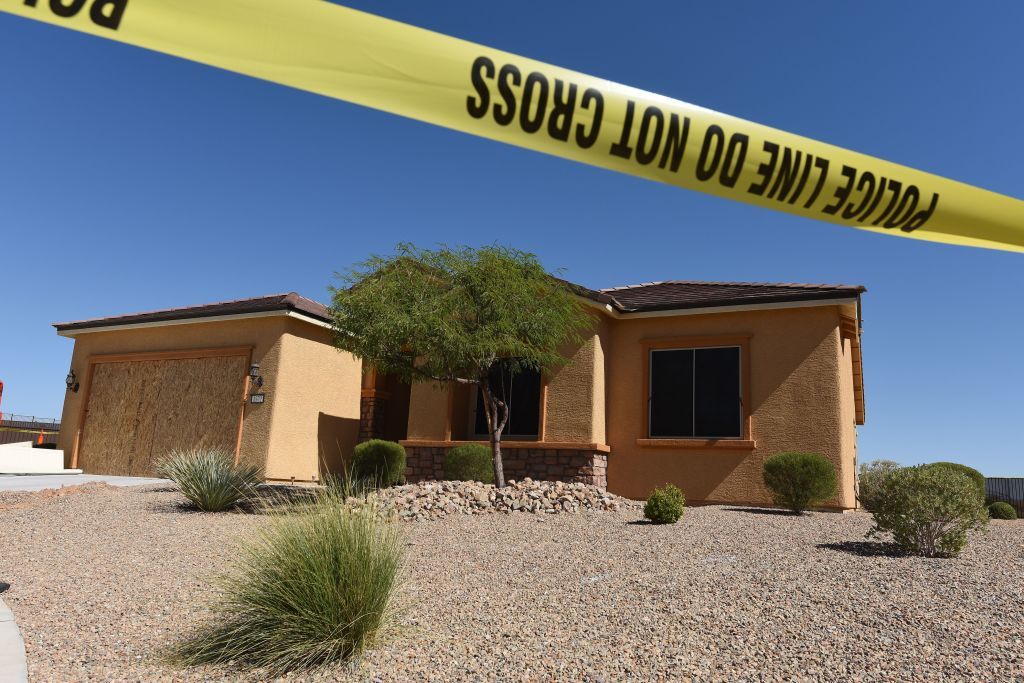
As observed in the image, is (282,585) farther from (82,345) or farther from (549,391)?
(82,345)

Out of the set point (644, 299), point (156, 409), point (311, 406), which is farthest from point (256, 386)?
point (644, 299)

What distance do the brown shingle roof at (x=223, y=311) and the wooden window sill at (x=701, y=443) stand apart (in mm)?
7110

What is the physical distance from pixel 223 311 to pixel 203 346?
3.74ft

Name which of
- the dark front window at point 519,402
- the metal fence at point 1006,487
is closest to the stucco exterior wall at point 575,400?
the dark front window at point 519,402

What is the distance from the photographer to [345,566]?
4.62 meters

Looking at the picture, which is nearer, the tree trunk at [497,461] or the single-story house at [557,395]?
the tree trunk at [497,461]

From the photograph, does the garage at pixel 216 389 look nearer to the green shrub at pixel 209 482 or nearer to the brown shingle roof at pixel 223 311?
the brown shingle roof at pixel 223 311

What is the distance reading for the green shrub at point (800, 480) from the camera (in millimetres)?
10734

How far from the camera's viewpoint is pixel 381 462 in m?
13.9

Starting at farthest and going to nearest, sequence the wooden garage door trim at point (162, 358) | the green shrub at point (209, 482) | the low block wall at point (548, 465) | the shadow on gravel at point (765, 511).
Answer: the wooden garage door trim at point (162, 358)
the low block wall at point (548, 465)
the green shrub at point (209, 482)
the shadow on gravel at point (765, 511)

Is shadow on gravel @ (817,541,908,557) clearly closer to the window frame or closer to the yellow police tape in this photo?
the window frame

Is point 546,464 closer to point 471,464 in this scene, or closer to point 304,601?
point 471,464

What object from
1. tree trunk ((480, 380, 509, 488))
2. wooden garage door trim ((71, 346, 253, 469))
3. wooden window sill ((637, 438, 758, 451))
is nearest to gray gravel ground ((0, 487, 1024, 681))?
tree trunk ((480, 380, 509, 488))

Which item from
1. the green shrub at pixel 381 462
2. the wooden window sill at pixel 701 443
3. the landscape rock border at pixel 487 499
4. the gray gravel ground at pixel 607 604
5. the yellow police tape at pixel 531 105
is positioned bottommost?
the gray gravel ground at pixel 607 604
